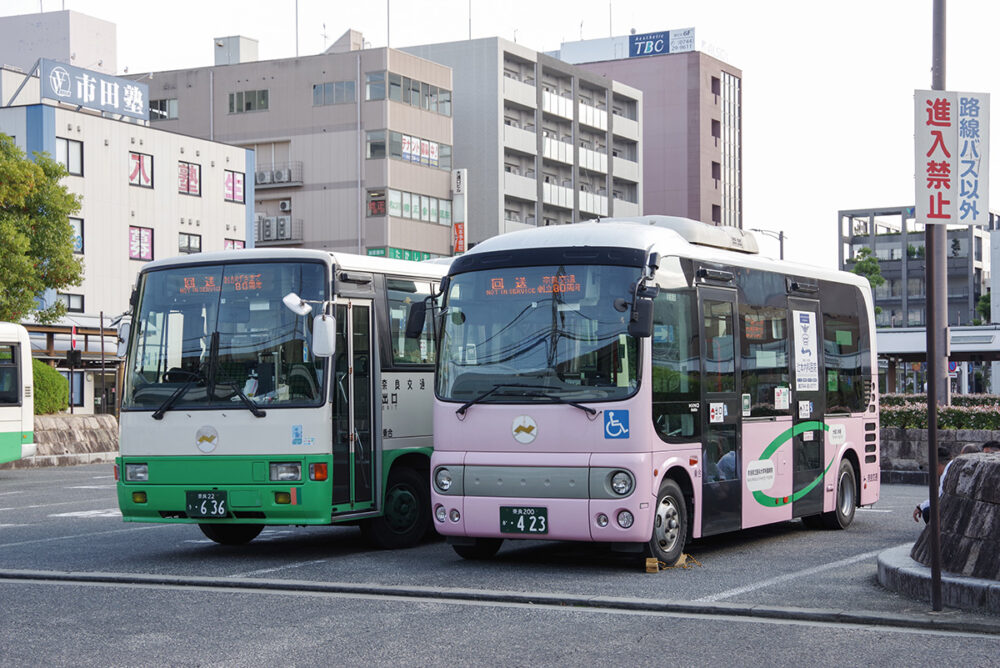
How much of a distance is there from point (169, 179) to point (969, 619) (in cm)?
5610

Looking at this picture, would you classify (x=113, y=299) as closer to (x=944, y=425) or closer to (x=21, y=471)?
(x=21, y=471)

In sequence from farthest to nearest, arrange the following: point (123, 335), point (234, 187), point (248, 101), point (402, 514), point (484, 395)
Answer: point (248, 101), point (234, 187), point (402, 514), point (123, 335), point (484, 395)

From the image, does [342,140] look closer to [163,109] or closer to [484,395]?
[163,109]

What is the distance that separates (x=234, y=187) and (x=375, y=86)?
9.81m

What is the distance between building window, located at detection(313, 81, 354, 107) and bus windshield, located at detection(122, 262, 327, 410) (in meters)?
59.2

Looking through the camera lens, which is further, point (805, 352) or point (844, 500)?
point (844, 500)

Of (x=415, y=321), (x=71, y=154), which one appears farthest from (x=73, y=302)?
(x=415, y=321)

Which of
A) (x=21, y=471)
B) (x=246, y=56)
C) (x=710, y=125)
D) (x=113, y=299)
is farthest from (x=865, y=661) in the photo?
(x=710, y=125)

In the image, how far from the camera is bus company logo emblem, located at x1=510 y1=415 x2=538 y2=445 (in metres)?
11.6

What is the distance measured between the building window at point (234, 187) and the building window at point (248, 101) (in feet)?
29.0

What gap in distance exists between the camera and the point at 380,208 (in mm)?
68938

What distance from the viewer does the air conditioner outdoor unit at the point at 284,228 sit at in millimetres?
71500

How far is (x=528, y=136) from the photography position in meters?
79.8

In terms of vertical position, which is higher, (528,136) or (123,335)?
(528,136)
